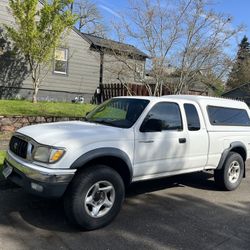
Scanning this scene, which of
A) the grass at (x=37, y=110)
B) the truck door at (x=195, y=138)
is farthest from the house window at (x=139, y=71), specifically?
the truck door at (x=195, y=138)

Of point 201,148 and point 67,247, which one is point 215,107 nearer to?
point 201,148

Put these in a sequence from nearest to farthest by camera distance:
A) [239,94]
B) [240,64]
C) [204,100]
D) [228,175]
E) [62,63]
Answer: [204,100] → [228,175] → [240,64] → [62,63] → [239,94]

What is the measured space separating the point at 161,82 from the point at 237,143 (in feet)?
20.6

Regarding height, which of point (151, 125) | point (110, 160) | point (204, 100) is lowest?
point (110, 160)

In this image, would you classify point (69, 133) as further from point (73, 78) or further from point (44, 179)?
point (73, 78)

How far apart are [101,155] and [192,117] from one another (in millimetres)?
2210

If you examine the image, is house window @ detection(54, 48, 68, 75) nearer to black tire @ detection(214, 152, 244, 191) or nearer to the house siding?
the house siding

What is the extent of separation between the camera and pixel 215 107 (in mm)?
6629

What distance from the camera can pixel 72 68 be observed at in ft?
59.3

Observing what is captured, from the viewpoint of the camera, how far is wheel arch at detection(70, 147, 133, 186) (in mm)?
4335

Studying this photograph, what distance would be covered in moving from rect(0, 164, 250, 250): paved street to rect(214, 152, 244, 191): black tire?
10.6 inches

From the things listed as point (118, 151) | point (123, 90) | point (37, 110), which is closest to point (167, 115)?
point (118, 151)

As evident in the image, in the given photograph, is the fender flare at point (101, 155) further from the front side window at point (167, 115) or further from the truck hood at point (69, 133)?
the front side window at point (167, 115)

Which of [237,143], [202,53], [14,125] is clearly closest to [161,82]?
[202,53]
